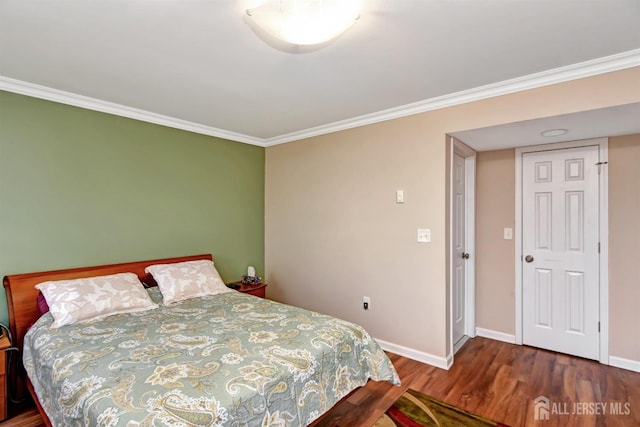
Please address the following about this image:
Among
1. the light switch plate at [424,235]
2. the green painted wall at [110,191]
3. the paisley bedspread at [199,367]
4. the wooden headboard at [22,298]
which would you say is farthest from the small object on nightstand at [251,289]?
the light switch plate at [424,235]

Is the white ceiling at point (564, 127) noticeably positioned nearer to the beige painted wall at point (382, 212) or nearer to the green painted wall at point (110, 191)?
the beige painted wall at point (382, 212)

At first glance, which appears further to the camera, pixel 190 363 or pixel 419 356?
pixel 419 356

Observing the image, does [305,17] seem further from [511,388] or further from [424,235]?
[511,388]

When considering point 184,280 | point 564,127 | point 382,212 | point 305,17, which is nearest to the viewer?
point 305,17

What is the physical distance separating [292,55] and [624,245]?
313 centimetres

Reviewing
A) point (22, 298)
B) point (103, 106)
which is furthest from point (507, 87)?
point (22, 298)

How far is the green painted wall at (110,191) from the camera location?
95.4 inches

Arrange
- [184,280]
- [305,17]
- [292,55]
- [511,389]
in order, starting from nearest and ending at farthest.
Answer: [305,17]
[292,55]
[511,389]
[184,280]

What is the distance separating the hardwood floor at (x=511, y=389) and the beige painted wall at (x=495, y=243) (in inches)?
16.8

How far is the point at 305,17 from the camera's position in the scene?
4.78 ft

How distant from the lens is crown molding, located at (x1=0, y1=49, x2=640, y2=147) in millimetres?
2070

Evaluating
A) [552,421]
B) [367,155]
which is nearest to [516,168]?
[367,155]

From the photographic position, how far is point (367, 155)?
3.26 metres

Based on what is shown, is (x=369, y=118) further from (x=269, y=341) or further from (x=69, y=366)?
(x=69, y=366)
